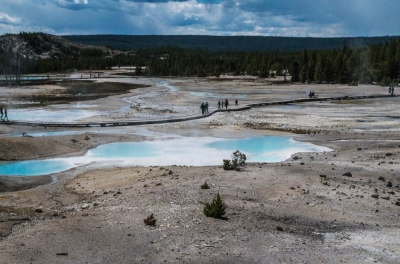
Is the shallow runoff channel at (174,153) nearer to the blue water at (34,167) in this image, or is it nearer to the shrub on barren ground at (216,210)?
the blue water at (34,167)

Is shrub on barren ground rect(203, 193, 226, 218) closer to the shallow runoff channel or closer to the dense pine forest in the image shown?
the shallow runoff channel

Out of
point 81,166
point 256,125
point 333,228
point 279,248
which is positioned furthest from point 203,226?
point 256,125

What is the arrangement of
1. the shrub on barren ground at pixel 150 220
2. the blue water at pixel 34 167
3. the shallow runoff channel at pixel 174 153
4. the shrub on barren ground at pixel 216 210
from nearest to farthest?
1. the shrub on barren ground at pixel 150 220
2. the shrub on barren ground at pixel 216 210
3. the blue water at pixel 34 167
4. the shallow runoff channel at pixel 174 153

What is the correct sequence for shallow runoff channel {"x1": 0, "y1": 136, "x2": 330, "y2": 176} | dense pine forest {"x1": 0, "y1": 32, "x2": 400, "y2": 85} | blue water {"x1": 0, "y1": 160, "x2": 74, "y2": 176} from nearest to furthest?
blue water {"x1": 0, "y1": 160, "x2": 74, "y2": 176}, shallow runoff channel {"x1": 0, "y1": 136, "x2": 330, "y2": 176}, dense pine forest {"x1": 0, "y1": 32, "x2": 400, "y2": 85}

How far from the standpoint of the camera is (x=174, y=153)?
28.6 m

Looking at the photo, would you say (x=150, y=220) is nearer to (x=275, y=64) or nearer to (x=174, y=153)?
(x=174, y=153)

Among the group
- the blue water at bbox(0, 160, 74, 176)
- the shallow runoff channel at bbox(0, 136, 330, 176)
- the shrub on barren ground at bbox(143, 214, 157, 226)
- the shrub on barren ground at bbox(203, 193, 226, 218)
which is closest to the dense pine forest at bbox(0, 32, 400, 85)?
the shallow runoff channel at bbox(0, 136, 330, 176)

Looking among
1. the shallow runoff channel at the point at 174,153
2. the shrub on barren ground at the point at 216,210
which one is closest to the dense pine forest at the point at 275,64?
the shallow runoff channel at the point at 174,153

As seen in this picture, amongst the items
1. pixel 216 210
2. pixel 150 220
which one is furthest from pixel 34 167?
pixel 216 210

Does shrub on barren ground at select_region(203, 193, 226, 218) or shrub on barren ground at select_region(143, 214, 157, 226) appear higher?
shrub on barren ground at select_region(203, 193, 226, 218)

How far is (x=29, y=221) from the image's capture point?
44.9 ft

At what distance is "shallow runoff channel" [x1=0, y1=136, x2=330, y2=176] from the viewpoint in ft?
82.6

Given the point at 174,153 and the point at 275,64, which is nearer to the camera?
the point at 174,153

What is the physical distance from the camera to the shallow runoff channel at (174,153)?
82.6ft
